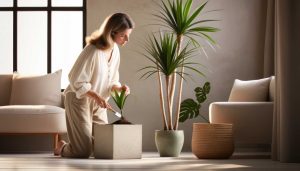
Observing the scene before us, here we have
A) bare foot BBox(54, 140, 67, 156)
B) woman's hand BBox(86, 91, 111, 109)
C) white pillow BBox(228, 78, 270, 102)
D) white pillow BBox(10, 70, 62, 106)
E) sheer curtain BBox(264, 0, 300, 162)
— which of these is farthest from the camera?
white pillow BBox(10, 70, 62, 106)

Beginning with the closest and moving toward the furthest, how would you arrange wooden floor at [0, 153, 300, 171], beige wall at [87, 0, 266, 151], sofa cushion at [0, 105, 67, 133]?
wooden floor at [0, 153, 300, 171] < sofa cushion at [0, 105, 67, 133] < beige wall at [87, 0, 266, 151]

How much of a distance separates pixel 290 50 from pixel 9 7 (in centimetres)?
425

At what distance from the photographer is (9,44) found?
25.7 ft

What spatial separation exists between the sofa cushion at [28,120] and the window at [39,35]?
1.21 metres

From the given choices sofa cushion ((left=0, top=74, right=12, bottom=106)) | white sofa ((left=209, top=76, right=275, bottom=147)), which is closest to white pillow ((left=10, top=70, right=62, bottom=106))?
sofa cushion ((left=0, top=74, right=12, bottom=106))

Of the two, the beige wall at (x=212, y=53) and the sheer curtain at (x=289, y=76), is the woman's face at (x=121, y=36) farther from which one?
the beige wall at (x=212, y=53)

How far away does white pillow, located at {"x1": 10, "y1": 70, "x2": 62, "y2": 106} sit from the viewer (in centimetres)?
714

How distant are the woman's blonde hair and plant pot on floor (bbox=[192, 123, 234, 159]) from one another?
1.04 meters

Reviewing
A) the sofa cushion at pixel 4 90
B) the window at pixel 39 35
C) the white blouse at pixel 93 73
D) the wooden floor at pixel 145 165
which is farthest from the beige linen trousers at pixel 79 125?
the window at pixel 39 35

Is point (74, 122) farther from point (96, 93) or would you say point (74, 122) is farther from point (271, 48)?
point (271, 48)

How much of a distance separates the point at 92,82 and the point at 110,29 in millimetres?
470

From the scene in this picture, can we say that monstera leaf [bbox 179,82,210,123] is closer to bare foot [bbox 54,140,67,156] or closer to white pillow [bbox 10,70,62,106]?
white pillow [bbox 10,70,62,106]

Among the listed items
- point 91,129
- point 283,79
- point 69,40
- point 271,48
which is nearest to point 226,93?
point 271,48

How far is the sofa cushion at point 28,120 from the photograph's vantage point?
659cm
